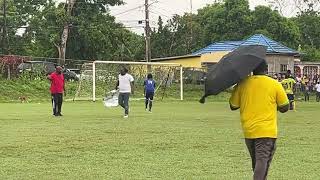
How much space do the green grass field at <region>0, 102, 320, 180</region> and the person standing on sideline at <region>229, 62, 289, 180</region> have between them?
1.63m

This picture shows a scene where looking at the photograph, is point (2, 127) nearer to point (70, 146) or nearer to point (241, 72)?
point (70, 146)

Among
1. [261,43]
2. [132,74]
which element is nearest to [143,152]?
[132,74]

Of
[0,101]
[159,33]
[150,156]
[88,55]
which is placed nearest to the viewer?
[150,156]

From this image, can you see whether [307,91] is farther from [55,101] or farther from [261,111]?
[261,111]

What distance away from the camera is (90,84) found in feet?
130

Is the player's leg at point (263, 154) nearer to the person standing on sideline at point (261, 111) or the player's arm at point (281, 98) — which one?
the person standing on sideline at point (261, 111)

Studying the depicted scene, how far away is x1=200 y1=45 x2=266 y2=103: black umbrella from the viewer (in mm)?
7148

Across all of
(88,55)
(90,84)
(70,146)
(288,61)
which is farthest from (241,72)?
(88,55)

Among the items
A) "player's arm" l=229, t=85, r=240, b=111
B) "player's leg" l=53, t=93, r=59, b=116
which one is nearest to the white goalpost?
"player's leg" l=53, t=93, r=59, b=116

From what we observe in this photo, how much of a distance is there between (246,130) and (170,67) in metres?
37.4

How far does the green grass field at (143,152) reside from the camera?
937cm

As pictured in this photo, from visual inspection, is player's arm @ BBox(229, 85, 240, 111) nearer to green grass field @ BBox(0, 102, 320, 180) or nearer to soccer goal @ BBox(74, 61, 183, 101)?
green grass field @ BBox(0, 102, 320, 180)

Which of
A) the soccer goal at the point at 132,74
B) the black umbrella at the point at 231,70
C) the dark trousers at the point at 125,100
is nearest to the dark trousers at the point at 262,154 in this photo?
the black umbrella at the point at 231,70

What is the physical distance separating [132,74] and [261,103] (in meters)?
35.2
